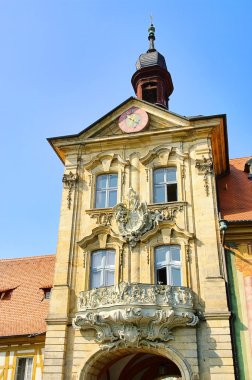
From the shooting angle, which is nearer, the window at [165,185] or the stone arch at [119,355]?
the stone arch at [119,355]

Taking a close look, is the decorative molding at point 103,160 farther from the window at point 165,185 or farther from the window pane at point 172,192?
the window pane at point 172,192

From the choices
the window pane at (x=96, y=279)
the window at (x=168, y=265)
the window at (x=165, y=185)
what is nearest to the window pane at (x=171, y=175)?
the window at (x=165, y=185)

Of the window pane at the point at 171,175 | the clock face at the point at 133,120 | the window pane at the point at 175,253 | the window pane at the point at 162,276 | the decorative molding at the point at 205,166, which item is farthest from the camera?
the clock face at the point at 133,120

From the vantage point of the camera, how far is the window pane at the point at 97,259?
17484 millimetres

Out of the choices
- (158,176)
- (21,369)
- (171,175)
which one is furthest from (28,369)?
(171,175)

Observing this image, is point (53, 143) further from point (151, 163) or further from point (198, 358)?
point (198, 358)

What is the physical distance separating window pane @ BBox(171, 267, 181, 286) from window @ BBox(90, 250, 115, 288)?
2.25 meters

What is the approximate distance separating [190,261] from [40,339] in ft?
22.1

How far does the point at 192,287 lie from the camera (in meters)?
16.0

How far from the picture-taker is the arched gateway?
15039 mm

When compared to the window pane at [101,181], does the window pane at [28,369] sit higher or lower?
lower

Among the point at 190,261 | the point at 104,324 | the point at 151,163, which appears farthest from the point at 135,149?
the point at 104,324

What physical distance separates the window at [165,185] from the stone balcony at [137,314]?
4018 mm

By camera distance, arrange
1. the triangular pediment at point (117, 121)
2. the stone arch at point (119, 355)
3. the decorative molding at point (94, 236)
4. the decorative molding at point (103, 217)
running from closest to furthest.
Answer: the stone arch at point (119, 355)
the decorative molding at point (94, 236)
the decorative molding at point (103, 217)
the triangular pediment at point (117, 121)
